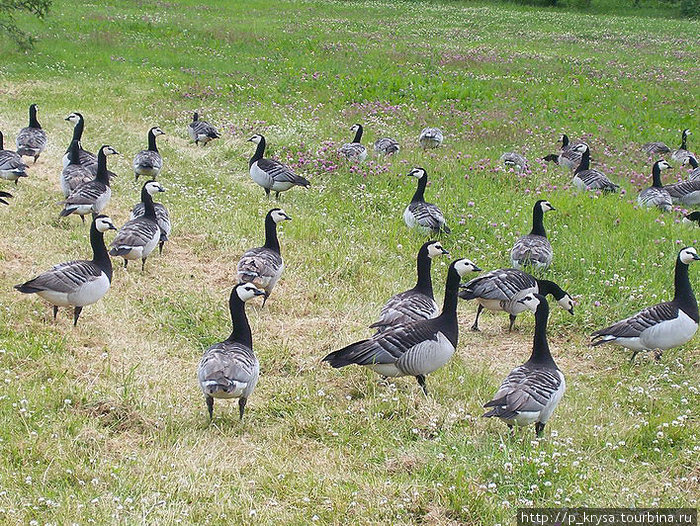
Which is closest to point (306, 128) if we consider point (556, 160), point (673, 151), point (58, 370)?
point (556, 160)

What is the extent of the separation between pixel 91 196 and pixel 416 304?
21.2 feet

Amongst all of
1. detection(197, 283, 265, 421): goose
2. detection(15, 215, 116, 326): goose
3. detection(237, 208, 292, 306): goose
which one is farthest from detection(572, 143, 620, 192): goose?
detection(15, 215, 116, 326): goose

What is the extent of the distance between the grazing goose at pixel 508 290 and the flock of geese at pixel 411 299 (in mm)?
14

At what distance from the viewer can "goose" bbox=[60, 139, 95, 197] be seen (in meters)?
12.9

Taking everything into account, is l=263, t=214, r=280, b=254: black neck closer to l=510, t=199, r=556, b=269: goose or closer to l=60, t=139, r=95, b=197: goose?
l=510, t=199, r=556, b=269: goose

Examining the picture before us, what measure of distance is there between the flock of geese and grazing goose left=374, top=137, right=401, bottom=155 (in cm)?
359

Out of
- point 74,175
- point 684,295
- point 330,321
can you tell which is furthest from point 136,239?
point 684,295

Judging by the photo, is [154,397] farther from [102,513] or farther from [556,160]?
[556,160]

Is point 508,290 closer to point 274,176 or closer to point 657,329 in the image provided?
point 657,329

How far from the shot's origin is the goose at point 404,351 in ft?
23.6

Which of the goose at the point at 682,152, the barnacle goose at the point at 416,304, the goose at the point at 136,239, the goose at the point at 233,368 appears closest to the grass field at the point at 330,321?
the goose at the point at 233,368

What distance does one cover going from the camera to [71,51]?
2900cm

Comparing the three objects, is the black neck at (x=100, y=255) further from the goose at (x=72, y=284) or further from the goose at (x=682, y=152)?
the goose at (x=682, y=152)

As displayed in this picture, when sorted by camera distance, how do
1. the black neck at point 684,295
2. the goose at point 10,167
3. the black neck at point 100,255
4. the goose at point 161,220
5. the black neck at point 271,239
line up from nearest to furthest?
1. the black neck at point 684,295
2. the black neck at point 100,255
3. the black neck at point 271,239
4. the goose at point 161,220
5. the goose at point 10,167
